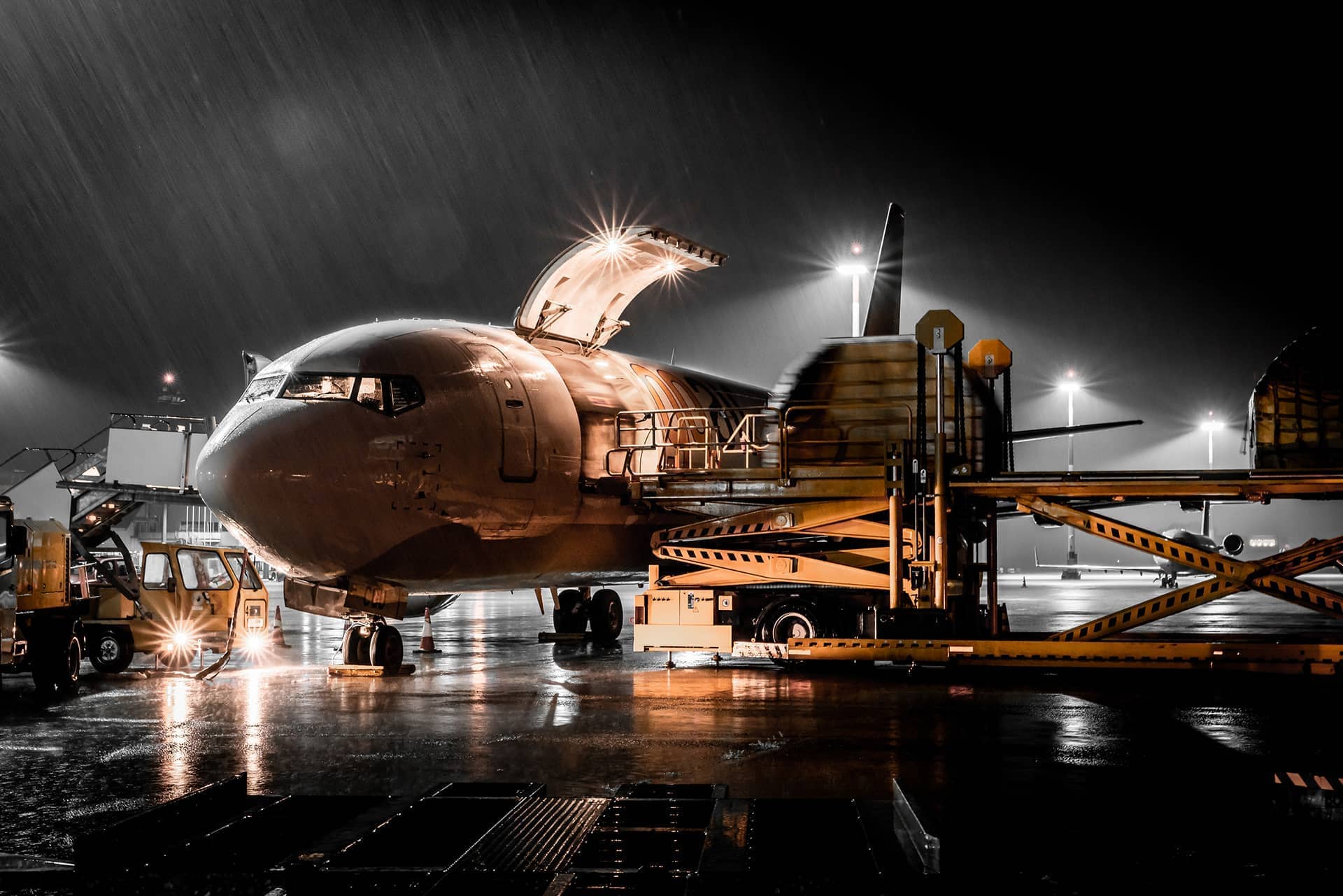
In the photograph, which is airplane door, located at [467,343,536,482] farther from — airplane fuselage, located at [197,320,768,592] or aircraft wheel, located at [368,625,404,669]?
aircraft wheel, located at [368,625,404,669]

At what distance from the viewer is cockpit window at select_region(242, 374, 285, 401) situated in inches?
536

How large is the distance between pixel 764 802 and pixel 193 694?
1026cm

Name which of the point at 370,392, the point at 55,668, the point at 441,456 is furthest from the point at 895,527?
the point at 55,668

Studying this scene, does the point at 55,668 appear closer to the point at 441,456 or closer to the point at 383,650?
the point at 383,650

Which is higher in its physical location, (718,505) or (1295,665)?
(718,505)

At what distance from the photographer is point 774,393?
55.3 ft

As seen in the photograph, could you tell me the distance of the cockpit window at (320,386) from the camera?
13.5 meters

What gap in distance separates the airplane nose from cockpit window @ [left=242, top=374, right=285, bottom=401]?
401mm

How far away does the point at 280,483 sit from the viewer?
12656mm

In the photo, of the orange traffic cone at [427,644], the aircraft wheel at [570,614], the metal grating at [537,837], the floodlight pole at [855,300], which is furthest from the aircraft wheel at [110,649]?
the floodlight pole at [855,300]

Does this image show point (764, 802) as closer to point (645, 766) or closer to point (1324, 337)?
point (645, 766)

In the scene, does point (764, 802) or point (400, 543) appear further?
point (400, 543)

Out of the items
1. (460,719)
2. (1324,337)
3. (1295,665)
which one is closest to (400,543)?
(460,719)

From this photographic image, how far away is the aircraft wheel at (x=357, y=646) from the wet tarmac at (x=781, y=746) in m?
0.48
